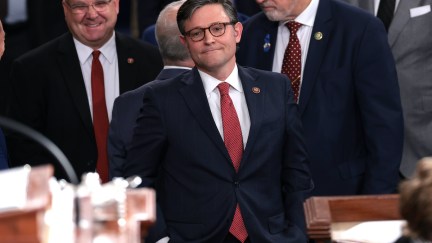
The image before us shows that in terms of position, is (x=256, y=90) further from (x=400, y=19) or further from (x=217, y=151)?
(x=400, y=19)

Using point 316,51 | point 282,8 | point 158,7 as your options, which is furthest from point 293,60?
point 158,7

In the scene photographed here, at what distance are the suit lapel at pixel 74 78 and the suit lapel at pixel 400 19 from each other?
1.44m

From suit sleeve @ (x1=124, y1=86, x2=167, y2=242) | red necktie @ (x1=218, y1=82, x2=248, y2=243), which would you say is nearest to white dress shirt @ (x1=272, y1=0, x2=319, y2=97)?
red necktie @ (x1=218, y1=82, x2=248, y2=243)

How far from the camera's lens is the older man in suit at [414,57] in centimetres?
530

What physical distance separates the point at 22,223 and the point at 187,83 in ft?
6.39

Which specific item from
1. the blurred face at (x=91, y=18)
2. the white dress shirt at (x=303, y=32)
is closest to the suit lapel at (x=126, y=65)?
the blurred face at (x=91, y=18)

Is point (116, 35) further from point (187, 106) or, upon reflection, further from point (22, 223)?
point (22, 223)

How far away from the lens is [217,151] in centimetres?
418

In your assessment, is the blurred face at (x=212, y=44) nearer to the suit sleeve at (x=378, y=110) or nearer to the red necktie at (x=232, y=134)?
the red necktie at (x=232, y=134)

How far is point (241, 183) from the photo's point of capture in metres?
4.19

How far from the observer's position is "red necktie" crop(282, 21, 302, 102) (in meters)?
4.93

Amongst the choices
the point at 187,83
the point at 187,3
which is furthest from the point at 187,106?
the point at 187,3

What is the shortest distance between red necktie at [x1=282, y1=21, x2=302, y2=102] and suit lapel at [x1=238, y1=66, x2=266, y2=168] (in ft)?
2.03

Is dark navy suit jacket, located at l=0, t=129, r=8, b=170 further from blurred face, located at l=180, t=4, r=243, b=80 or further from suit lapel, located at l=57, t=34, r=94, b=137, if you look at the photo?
blurred face, located at l=180, t=4, r=243, b=80
